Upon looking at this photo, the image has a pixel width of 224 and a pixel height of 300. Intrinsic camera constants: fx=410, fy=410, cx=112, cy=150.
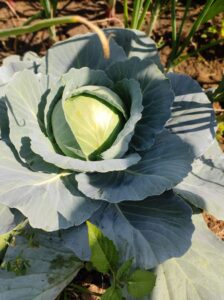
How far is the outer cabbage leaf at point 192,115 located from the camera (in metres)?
1.28

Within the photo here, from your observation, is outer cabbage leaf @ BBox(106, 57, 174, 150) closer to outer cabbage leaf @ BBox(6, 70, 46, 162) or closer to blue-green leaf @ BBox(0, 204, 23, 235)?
outer cabbage leaf @ BBox(6, 70, 46, 162)

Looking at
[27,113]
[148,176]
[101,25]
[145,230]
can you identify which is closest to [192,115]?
[148,176]

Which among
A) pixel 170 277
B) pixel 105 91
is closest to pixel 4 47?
pixel 105 91

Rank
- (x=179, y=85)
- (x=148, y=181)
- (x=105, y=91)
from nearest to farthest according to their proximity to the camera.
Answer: (x=148, y=181), (x=105, y=91), (x=179, y=85)

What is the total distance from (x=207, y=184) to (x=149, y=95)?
337 mm

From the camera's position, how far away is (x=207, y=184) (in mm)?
1300

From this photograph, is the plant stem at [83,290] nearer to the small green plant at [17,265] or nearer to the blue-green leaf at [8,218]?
the small green plant at [17,265]

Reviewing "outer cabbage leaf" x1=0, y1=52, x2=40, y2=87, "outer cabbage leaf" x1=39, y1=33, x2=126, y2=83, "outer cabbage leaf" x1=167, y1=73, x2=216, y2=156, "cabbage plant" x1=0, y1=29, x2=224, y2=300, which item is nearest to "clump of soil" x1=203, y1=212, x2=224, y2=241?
"cabbage plant" x1=0, y1=29, x2=224, y2=300

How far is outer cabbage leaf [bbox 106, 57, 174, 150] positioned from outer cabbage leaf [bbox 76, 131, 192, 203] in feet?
0.14

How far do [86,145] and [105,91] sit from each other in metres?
0.18

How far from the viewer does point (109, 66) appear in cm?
133

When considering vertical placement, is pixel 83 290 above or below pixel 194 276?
below

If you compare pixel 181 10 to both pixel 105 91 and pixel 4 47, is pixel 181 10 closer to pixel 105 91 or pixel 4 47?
pixel 4 47

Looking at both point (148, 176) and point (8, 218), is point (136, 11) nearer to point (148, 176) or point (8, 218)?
point (148, 176)
